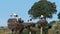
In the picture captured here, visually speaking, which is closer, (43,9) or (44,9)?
(44,9)

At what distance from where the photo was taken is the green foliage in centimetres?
6031

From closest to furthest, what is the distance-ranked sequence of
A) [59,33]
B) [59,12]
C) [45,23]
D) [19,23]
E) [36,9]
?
[19,23], [45,23], [59,33], [59,12], [36,9]

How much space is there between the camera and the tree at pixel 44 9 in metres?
60.3

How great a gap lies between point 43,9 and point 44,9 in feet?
1.59

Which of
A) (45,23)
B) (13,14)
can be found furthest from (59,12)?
(13,14)

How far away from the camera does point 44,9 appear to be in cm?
6044

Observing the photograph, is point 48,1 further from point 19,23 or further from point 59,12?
point 19,23

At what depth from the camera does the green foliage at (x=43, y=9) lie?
6031 cm

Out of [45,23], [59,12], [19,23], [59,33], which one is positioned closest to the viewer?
[19,23]

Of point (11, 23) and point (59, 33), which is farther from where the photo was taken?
point (59, 33)

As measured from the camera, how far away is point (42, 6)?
2432 inches

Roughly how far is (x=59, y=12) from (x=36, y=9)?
251 inches

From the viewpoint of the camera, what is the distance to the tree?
60.3 meters

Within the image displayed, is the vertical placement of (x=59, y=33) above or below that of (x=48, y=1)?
below
